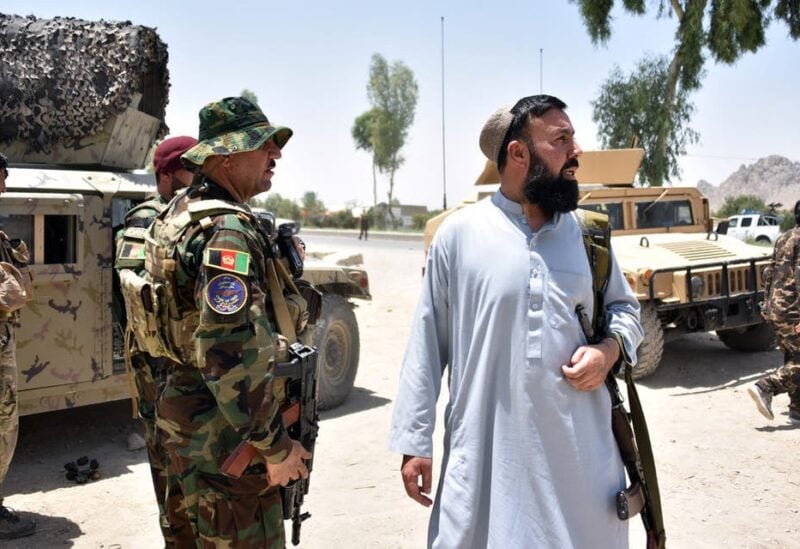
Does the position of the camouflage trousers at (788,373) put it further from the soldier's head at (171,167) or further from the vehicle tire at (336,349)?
the soldier's head at (171,167)

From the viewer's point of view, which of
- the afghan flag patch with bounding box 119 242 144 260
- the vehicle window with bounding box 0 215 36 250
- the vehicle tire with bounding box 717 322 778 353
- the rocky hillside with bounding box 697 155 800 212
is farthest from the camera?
the rocky hillside with bounding box 697 155 800 212

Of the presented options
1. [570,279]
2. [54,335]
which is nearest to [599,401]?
[570,279]

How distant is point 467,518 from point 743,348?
6.79m

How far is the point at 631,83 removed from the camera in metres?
23.8

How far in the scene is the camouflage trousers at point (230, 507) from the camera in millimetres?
2355

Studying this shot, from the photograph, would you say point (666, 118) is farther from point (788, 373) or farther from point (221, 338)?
point (221, 338)

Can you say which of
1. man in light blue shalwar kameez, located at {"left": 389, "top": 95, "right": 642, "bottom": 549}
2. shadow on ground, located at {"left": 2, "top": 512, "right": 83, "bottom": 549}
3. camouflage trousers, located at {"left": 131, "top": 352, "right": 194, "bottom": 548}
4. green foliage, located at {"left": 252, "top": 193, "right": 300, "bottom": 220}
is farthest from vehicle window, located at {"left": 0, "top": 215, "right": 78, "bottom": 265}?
green foliage, located at {"left": 252, "top": 193, "right": 300, "bottom": 220}

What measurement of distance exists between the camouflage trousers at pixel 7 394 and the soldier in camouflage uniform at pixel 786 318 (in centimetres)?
469

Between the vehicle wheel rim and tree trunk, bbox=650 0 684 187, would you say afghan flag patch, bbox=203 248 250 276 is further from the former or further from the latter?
tree trunk, bbox=650 0 684 187

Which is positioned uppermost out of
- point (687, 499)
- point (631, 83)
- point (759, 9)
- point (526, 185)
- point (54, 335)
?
point (759, 9)

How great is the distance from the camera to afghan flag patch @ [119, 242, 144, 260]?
132 inches

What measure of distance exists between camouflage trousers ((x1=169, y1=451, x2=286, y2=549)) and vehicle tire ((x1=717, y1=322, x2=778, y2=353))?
6460 millimetres

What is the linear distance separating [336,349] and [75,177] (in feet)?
7.87

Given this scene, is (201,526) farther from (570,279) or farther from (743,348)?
(743,348)
